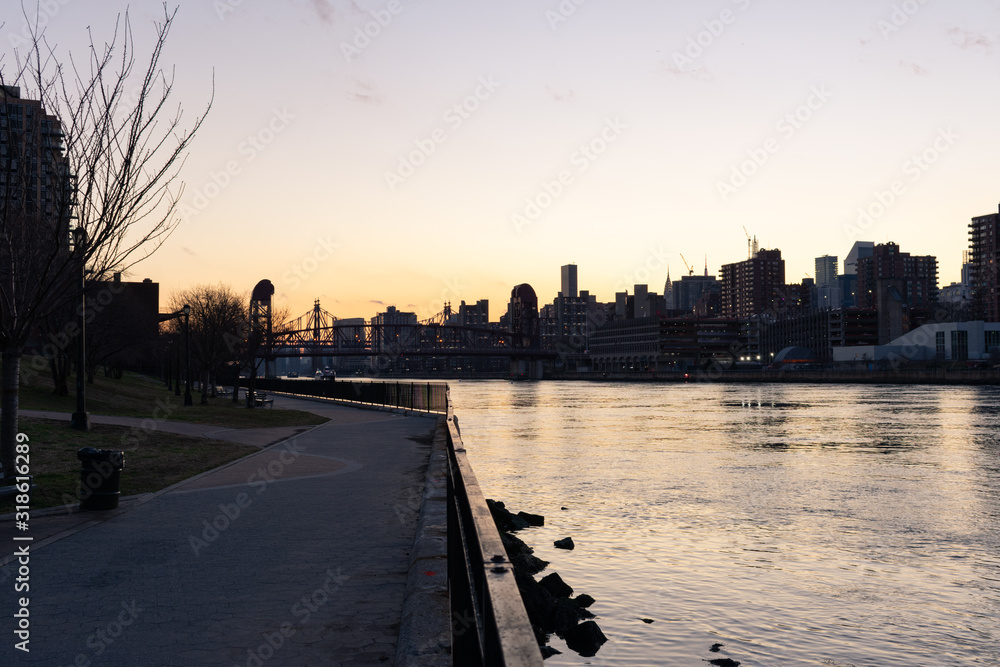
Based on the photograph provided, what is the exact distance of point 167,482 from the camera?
1609cm

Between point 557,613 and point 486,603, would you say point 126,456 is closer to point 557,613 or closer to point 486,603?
point 557,613

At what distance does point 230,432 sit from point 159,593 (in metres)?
21.5

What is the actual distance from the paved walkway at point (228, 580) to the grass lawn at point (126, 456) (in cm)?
113

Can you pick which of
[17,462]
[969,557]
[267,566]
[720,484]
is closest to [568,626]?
[267,566]

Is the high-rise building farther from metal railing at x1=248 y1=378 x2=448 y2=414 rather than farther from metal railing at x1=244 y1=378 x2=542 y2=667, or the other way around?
metal railing at x1=248 y1=378 x2=448 y2=414

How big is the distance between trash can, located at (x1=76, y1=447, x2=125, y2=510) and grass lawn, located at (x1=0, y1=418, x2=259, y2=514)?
1.82 feet

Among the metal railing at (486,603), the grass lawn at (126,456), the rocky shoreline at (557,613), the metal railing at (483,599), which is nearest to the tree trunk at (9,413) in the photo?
the grass lawn at (126,456)

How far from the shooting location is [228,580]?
847 centimetres

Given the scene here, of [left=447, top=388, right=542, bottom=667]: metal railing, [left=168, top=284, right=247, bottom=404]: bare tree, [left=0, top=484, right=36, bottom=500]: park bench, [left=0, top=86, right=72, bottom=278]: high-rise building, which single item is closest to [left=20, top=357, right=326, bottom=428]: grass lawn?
[left=168, top=284, right=247, bottom=404]: bare tree

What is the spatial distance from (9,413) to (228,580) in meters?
7.31

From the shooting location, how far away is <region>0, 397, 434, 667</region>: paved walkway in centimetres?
636

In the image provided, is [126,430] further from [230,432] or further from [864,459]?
[864,459]

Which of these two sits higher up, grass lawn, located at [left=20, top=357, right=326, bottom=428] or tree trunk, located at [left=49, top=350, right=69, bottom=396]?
tree trunk, located at [left=49, top=350, right=69, bottom=396]

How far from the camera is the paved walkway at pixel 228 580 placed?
20.9ft
